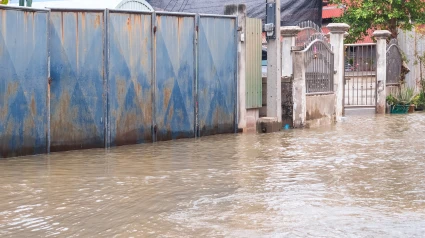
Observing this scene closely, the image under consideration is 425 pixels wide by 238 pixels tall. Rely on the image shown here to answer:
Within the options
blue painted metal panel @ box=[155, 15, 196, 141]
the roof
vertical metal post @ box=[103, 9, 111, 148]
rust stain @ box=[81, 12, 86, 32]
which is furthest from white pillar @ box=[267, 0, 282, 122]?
the roof

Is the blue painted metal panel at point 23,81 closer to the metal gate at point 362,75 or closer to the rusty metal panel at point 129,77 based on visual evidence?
the rusty metal panel at point 129,77

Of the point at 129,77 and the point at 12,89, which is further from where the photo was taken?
the point at 129,77

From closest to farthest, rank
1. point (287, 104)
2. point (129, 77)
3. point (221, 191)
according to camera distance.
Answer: point (221, 191) → point (129, 77) → point (287, 104)

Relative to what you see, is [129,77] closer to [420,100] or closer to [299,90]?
[299,90]

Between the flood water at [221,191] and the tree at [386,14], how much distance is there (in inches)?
453

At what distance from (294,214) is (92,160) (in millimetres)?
4538

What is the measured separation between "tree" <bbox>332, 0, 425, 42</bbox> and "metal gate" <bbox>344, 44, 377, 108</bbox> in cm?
181

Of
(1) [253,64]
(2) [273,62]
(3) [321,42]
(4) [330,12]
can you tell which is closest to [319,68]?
(3) [321,42]

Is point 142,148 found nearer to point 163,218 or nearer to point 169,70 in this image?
point 169,70

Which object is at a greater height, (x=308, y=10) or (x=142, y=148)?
(x=308, y=10)

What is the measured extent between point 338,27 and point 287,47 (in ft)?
8.69

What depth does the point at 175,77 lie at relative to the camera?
1325cm

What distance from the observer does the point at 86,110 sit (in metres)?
11.9

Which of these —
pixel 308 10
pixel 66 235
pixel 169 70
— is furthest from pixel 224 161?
pixel 308 10
